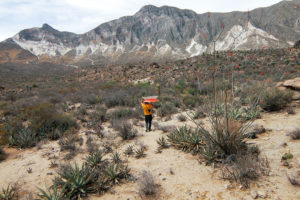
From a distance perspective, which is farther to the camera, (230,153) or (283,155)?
(230,153)

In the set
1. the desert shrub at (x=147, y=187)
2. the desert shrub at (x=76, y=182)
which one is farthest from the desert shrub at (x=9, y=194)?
the desert shrub at (x=147, y=187)

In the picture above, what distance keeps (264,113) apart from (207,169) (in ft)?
16.8

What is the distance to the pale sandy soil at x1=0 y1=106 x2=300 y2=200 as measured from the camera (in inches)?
117

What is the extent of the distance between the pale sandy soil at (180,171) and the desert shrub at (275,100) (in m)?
0.91

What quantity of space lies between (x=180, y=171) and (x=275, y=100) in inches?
231

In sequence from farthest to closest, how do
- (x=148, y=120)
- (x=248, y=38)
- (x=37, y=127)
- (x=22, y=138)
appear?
1. (x=248, y=38)
2. (x=148, y=120)
3. (x=37, y=127)
4. (x=22, y=138)

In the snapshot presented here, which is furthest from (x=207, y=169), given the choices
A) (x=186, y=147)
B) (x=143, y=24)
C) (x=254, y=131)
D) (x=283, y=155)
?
(x=143, y=24)

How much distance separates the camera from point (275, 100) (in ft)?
22.9

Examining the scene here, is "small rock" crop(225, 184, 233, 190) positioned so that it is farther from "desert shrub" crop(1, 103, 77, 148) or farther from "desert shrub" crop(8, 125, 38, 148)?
"desert shrub" crop(8, 125, 38, 148)

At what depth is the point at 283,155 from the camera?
3.65 m

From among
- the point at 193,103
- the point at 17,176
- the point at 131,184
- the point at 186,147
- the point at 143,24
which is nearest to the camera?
the point at 131,184

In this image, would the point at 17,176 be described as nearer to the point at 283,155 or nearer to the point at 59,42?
the point at 283,155

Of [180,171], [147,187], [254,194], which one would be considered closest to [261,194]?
[254,194]

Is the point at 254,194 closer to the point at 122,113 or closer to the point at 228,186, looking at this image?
the point at 228,186
